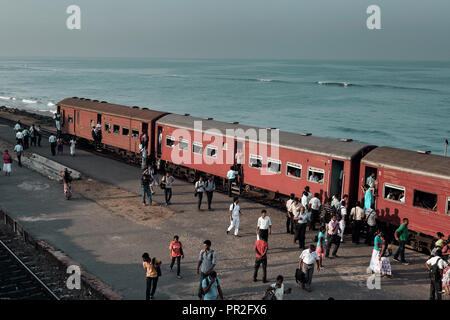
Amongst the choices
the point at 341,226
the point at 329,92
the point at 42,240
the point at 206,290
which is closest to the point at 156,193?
the point at 42,240

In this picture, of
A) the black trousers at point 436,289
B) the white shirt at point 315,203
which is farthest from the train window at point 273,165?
the black trousers at point 436,289

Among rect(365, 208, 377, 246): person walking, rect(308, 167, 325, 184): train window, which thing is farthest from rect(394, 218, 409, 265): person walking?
rect(308, 167, 325, 184): train window

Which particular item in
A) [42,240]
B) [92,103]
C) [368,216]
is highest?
[92,103]

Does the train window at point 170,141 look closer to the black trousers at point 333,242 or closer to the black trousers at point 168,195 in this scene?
the black trousers at point 168,195

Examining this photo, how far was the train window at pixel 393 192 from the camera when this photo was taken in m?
16.1

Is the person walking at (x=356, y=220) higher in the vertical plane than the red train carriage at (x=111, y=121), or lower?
lower

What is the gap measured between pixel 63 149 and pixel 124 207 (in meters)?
15.2

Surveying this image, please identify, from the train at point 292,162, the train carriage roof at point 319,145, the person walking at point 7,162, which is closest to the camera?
the train at point 292,162

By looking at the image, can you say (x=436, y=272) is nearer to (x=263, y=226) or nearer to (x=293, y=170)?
(x=263, y=226)

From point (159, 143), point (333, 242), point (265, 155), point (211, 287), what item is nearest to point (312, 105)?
point (159, 143)

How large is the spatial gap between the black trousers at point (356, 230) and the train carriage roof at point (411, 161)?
7.00 ft

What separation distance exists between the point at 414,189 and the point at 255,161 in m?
7.46
